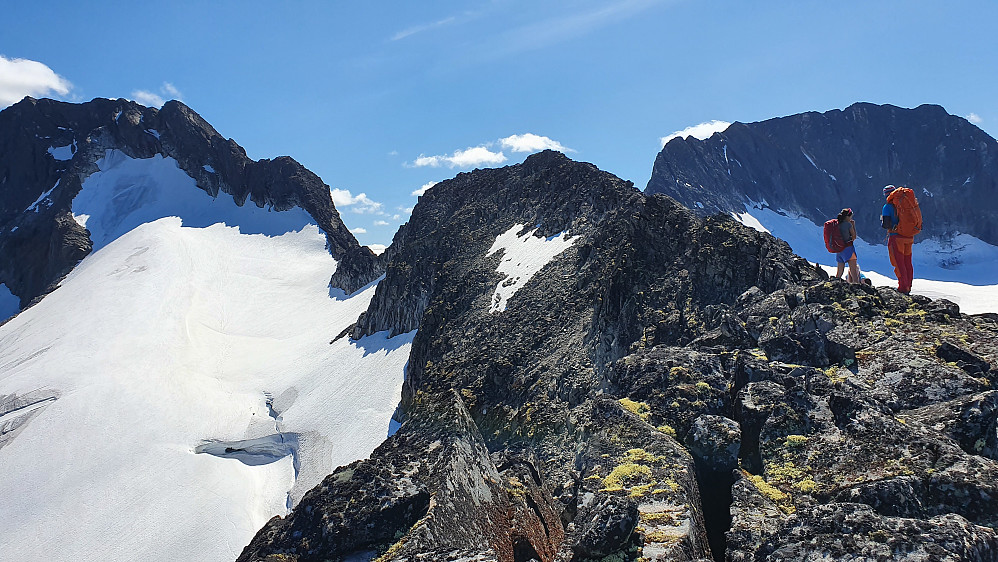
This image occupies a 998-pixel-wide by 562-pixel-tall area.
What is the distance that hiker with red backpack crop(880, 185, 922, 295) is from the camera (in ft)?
55.8

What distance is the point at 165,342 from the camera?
6122cm

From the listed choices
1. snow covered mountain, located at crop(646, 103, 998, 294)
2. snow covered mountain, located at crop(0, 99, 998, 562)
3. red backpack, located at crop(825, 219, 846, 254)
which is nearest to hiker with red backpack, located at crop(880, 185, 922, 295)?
red backpack, located at crop(825, 219, 846, 254)

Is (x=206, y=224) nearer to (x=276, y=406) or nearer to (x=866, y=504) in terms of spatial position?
(x=276, y=406)

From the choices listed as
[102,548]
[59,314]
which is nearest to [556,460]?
[102,548]

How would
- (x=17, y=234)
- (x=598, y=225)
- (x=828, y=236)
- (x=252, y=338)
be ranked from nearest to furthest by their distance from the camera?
(x=828, y=236) < (x=598, y=225) < (x=252, y=338) < (x=17, y=234)

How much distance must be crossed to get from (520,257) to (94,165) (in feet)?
335

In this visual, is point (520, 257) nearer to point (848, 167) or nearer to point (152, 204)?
point (152, 204)

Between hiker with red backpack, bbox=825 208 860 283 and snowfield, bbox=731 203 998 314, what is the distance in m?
95.8

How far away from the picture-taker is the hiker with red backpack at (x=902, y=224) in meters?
17.0

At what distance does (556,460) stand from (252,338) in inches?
2317

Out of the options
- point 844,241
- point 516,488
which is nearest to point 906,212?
point 844,241

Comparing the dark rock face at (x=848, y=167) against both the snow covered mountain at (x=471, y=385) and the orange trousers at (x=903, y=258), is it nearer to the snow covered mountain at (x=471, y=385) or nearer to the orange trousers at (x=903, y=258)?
the snow covered mountain at (x=471, y=385)

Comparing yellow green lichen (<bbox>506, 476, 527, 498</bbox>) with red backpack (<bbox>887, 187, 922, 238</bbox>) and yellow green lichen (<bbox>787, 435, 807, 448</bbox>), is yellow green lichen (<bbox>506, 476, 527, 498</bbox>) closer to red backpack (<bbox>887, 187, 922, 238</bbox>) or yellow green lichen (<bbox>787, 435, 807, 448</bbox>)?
yellow green lichen (<bbox>787, 435, 807, 448</bbox>)

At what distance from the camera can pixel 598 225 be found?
121ft
